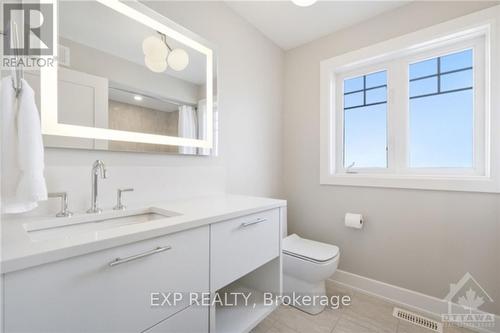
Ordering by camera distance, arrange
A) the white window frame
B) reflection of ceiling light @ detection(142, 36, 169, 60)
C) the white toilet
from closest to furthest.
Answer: reflection of ceiling light @ detection(142, 36, 169, 60), the white window frame, the white toilet

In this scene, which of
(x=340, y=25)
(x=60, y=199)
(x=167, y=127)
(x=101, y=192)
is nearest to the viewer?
(x=60, y=199)

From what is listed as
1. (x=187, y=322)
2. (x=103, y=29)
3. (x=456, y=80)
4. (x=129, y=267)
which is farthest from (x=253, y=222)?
(x=456, y=80)

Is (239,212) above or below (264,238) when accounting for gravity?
above

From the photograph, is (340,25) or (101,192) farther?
(340,25)

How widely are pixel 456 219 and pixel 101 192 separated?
2.27m

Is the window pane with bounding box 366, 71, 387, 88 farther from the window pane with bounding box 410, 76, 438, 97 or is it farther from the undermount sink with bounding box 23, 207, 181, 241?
the undermount sink with bounding box 23, 207, 181, 241

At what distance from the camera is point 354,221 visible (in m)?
1.90

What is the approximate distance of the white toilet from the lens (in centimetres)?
159

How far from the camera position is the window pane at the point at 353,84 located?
211 centimetres

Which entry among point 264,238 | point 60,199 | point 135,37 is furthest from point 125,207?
point 135,37

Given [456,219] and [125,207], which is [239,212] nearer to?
[125,207]

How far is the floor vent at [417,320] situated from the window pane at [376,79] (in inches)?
73.2

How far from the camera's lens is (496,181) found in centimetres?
142

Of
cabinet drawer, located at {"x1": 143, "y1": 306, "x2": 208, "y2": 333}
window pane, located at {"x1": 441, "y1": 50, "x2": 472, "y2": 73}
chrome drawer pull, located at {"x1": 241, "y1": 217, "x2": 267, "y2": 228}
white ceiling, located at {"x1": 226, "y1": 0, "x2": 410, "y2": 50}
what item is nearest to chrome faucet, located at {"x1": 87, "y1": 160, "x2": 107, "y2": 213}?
cabinet drawer, located at {"x1": 143, "y1": 306, "x2": 208, "y2": 333}
